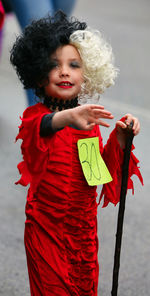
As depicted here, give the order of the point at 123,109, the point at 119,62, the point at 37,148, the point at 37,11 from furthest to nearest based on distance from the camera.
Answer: the point at 119,62 → the point at 123,109 → the point at 37,11 → the point at 37,148

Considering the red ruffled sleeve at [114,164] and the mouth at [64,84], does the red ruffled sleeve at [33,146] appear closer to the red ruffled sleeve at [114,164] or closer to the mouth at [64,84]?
the mouth at [64,84]

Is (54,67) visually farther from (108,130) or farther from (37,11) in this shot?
(108,130)

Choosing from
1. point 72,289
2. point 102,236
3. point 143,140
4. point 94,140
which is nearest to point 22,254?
point 102,236

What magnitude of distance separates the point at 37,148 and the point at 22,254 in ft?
4.94

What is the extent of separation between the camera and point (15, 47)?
2.18m

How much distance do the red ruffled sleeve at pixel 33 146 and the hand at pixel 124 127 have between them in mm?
271

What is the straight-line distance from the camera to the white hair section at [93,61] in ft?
7.02

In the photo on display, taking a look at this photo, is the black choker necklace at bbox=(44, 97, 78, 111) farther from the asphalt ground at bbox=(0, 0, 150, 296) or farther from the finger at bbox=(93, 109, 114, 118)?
the asphalt ground at bbox=(0, 0, 150, 296)

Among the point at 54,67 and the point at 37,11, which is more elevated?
the point at 37,11

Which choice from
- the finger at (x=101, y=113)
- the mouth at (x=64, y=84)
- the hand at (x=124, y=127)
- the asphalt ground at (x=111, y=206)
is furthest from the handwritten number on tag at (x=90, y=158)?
the asphalt ground at (x=111, y=206)

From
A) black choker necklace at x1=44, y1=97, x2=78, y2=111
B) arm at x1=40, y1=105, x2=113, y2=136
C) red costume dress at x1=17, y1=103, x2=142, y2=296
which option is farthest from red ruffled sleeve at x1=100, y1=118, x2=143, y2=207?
arm at x1=40, y1=105, x2=113, y2=136

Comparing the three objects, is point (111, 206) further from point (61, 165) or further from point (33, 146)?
point (33, 146)

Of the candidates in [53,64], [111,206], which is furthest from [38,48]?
[111,206]

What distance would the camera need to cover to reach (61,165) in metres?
2.08
